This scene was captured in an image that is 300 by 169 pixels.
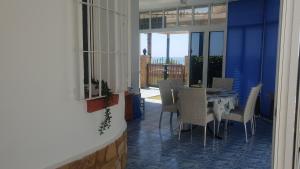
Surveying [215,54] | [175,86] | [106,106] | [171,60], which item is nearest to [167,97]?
[175,86]

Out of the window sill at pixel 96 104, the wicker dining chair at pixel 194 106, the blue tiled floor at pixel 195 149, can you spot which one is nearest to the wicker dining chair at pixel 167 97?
the blue tiled floor at pixel 195 149

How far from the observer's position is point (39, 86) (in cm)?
178

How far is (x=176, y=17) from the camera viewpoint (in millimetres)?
7973

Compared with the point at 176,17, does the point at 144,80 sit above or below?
below

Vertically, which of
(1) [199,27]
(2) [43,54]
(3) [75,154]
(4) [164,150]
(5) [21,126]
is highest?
(1) [199,27]

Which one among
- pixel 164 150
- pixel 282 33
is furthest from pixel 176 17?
pixel 282 33

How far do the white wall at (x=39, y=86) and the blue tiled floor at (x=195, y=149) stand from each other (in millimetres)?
1516

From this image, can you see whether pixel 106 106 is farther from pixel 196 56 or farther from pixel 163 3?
pixel 163 3

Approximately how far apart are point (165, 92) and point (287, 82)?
13.5 feet

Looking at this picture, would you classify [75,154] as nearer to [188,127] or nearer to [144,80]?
[188,127]

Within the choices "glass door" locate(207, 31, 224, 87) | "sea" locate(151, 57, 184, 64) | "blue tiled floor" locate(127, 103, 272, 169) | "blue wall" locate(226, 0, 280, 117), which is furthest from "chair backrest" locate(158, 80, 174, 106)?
"sea" locate(151, 57, 184, 64)

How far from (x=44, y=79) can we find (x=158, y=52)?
8.50m

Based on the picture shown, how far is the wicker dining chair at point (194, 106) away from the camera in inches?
160

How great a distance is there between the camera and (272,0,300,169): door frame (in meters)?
0.98
